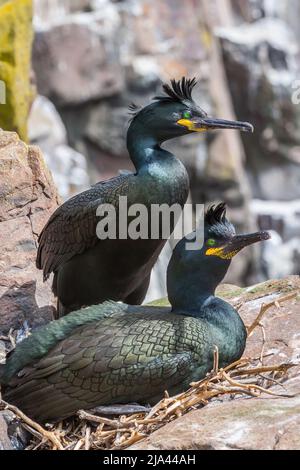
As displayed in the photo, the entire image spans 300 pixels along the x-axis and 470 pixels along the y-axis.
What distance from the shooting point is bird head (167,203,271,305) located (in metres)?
4.50

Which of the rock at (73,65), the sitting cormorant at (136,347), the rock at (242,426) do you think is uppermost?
the rock at (73,65)

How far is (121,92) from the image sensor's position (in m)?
14.6

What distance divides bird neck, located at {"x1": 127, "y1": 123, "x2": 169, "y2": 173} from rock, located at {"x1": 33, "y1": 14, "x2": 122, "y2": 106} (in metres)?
9.36

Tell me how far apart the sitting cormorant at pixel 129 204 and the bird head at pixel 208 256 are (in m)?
0.44

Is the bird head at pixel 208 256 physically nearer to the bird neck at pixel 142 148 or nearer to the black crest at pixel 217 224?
the black crest at pixel 217 224

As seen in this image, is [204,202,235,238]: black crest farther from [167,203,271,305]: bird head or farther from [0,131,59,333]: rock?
[0,131,59,333]: rock

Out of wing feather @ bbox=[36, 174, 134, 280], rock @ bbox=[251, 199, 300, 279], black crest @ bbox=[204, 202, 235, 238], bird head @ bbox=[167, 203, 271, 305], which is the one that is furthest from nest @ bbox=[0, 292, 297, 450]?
rock @ bbox=[251, 199, 300, 279]

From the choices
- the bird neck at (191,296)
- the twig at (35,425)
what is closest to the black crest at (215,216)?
the bird neck at (191,296)

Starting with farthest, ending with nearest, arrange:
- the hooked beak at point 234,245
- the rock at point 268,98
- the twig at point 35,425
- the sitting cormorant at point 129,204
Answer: the rock at point 268,98, the sitting cormorant at point 129,204, the hooked beak at point 234,245, the twig at point 35,425

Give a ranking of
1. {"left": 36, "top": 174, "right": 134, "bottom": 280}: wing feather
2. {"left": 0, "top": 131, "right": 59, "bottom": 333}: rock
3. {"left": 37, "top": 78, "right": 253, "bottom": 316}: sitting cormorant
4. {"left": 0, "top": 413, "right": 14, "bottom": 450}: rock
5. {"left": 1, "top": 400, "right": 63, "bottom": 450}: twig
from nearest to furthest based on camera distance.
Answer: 1. {"left": 0, "top": 413, "right": 14, "bottom": 450}: rock
2. {"left": 1, "top": 400, "right": 63, "bottom": 450}: twig
3. {"left": 37, "top": 78, "right": 253, "bottom": 316}: sitting cormorant
4. {"left": 36, "top": 174, "right": 134, "bottom": 280}: wing feather
5. {"left": 0, "top": 131, "right": 59, "bottom": 333}: rock

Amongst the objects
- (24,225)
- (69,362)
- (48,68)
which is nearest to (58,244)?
(24,225)

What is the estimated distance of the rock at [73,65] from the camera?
1418 centimetres

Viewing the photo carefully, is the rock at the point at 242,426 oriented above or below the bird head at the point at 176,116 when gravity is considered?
below

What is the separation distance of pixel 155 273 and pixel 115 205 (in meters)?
8.22
